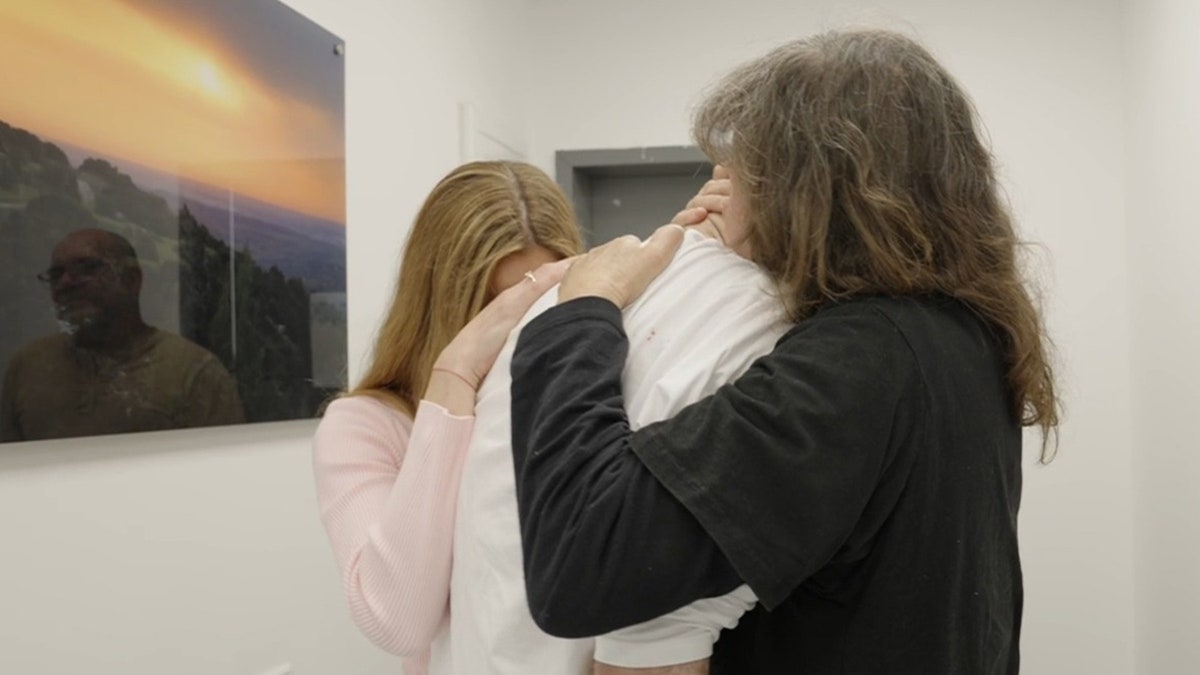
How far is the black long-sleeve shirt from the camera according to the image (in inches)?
27.1

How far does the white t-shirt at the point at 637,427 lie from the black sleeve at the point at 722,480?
55 millimetres

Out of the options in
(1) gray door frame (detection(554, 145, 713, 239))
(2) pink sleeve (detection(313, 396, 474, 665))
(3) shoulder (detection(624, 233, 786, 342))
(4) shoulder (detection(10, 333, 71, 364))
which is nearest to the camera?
(3) shoulder (detection(624, 233, 786, 342))

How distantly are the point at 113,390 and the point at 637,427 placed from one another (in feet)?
3.00

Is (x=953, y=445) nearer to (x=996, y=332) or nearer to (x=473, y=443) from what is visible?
(x=996, y=332)

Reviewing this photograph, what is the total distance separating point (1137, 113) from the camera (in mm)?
2938

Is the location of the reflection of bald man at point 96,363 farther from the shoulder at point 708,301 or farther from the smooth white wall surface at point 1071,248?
the smooth white wall surface at point 1071,248

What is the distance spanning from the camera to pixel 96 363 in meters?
1.32

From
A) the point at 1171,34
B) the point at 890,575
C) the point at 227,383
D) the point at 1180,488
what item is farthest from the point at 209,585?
the point at 1171,34

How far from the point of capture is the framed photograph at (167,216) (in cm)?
122

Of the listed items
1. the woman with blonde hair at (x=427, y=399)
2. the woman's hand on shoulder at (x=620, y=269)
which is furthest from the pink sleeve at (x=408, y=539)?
the woman's hand on shoulder at (x=620, y=269)

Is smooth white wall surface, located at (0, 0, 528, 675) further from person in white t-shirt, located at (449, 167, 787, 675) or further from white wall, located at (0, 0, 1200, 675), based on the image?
person in white t-shirt, located at (449, 167, 787, 675)

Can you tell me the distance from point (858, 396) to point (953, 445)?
0.10 metres

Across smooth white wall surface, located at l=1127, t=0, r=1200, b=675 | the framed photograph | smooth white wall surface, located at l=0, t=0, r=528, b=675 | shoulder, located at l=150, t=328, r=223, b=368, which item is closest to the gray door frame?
smooth white wall surface, located at l=0, t=0, r=528, b=675

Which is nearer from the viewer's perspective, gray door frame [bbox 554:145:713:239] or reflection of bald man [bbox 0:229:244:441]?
reflection of bald man [bbox 0:229:244:441]
